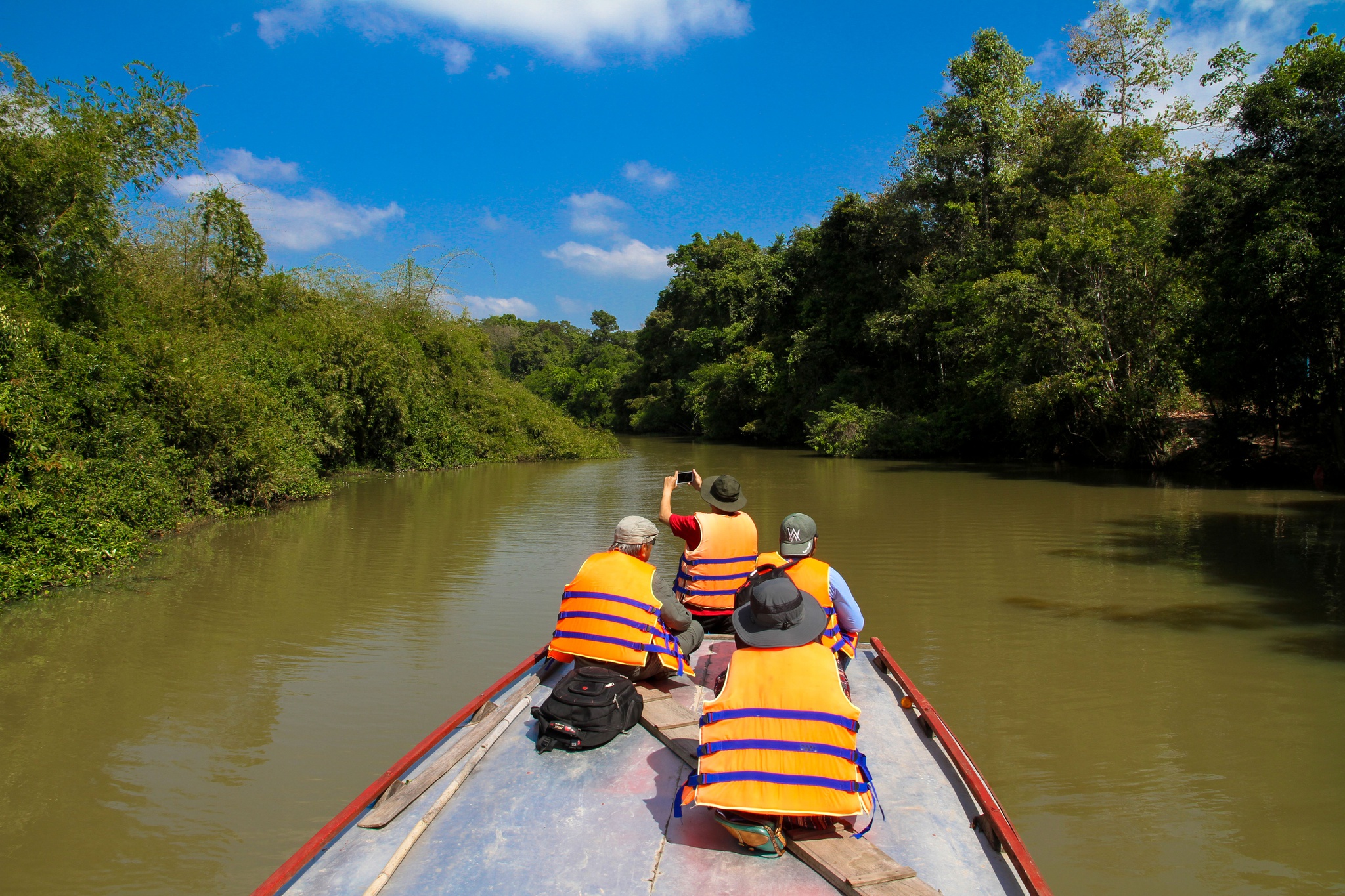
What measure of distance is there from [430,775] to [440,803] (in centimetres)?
23

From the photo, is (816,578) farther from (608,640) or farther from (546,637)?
(546,637)

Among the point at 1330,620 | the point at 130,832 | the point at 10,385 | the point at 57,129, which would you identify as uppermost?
the point at 57,129

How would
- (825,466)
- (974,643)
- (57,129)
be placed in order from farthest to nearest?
(825,466) → (57,129) → (974,643)

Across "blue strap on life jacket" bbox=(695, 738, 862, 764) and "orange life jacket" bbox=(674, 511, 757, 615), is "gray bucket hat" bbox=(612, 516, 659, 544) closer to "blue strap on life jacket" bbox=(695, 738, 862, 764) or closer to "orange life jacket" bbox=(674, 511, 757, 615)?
"orange life jacket" bbox=(674, 511, 757, 615)

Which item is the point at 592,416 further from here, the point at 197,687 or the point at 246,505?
the point at 197,687

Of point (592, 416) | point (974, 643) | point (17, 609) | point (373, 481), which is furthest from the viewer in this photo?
point (592, 416)

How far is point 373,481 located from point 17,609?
43.8ft

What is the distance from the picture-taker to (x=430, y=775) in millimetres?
3691

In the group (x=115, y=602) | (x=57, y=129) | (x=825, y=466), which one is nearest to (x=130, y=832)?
(x=115, y=602)

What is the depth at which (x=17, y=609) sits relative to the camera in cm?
835

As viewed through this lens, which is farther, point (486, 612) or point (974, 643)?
point (486, 612)

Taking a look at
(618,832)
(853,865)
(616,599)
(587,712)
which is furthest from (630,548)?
(853,865)

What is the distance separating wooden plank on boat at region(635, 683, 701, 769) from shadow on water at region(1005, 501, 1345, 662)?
18.5 ft

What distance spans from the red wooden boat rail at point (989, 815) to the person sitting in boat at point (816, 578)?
56 centimetres
